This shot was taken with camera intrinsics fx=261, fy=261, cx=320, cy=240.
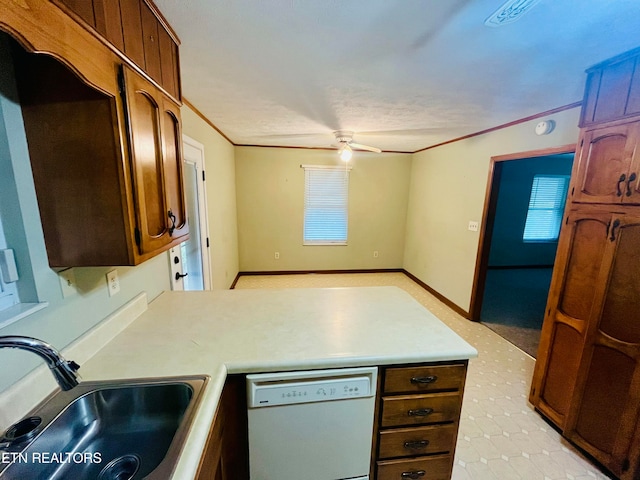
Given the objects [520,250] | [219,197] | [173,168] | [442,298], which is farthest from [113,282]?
[520,250]

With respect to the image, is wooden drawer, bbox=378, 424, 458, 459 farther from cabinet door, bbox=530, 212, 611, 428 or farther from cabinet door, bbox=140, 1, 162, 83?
cabinet door, bbox=140, 1, 162, 83

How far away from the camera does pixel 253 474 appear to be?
1.13m

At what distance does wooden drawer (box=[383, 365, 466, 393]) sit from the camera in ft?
3.70

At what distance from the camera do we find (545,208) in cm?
537

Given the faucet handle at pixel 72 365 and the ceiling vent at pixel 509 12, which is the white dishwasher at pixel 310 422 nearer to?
the faucet handle at pixel 72 365

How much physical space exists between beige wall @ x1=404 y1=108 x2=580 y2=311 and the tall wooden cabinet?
0.74 m

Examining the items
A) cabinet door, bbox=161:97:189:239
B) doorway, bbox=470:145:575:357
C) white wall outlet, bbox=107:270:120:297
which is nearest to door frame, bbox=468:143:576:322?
doorway, bbox=470:145:575:357

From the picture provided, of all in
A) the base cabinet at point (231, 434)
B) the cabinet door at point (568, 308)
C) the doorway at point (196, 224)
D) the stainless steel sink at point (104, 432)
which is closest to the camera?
the stainless steel sink at point (104, 432)

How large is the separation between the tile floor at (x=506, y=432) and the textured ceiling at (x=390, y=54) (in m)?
2.29

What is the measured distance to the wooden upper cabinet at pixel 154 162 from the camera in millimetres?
920

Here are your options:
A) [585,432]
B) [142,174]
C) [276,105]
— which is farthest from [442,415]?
[276,105]

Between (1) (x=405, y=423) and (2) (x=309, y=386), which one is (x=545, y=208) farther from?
(2) (x=309, y=386)

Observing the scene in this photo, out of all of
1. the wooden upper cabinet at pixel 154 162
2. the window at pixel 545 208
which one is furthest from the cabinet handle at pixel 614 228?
the window at pixel 545 208

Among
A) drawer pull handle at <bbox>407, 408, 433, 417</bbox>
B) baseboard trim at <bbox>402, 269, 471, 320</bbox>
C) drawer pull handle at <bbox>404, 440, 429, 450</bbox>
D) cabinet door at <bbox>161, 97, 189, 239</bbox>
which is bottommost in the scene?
baseboard trim at <bbox>402, 269, 471, 320</bbox>
